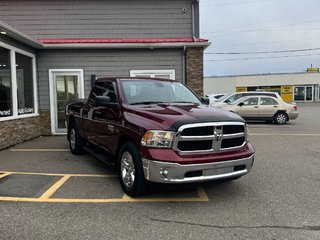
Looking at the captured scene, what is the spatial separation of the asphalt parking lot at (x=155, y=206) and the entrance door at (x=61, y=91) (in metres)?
5.06

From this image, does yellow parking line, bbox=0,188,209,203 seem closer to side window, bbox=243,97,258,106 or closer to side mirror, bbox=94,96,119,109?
side mirror, bbox=94,96,119,109

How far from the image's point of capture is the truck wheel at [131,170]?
479 centimetres

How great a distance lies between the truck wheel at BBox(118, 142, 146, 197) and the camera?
4.79 meters

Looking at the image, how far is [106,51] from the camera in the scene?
39.3ft

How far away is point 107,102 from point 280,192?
10.7 ft

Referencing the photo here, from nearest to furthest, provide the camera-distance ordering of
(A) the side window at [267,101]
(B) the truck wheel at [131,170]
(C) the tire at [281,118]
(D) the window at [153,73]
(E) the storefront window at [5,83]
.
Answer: (B) the truck wheel at [131,170] → (E) the storefront window at [5,83] → (D) the window at [153,73] → (C) the tire at [281,118] → (A) the side window at [267,101]

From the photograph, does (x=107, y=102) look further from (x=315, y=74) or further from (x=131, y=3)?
(x=315, y=74)

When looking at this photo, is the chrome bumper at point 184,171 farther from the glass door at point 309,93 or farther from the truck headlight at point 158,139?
the glass door at point 309,93

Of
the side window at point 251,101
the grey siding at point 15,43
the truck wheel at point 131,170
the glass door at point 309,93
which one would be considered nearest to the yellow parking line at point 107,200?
the truck wheel at point 131,170

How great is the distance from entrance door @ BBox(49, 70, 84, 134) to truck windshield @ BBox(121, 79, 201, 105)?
6230mm

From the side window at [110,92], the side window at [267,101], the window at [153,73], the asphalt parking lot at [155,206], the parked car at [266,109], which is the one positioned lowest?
the asphalt parking lot at [155,206]

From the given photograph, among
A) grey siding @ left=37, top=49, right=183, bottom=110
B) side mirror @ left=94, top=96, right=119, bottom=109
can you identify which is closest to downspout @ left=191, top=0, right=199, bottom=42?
grey siding @ left=37, top=49, right=183, bottom=110

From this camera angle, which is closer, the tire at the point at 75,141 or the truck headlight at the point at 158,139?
the truck headlight at the point at 158,139

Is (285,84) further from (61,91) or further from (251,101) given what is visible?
(61,91)
